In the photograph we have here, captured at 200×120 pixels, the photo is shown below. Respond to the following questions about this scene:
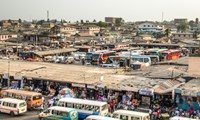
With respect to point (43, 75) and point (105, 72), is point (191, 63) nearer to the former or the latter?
point (105, 72)

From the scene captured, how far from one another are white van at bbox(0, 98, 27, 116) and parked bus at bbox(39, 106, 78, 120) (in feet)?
5.88

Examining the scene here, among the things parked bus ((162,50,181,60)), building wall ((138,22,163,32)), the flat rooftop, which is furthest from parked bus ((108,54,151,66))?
building wall ((138,22,163,32))

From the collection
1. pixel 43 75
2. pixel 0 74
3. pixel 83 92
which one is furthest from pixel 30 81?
pixel 83 92

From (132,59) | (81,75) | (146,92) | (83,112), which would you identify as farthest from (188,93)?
(132,59)

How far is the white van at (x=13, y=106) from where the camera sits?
18656 mm

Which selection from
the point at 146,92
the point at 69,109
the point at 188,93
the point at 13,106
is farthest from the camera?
the point at 146,92

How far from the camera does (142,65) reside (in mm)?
30047

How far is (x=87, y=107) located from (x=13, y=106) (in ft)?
14.9

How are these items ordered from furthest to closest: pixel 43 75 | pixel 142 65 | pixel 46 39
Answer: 1. pixel 46 39
2. pixel 142 65
3. pixel 43 75

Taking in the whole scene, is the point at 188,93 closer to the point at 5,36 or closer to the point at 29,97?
the point at 29,97

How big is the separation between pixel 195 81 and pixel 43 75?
11531 millimetres

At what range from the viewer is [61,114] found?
55.8ft

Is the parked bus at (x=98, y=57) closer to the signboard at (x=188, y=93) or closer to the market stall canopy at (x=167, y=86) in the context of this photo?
the market stall canopy at (x=167, y=86)

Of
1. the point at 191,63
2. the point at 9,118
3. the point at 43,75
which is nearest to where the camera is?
the point at 9,118
